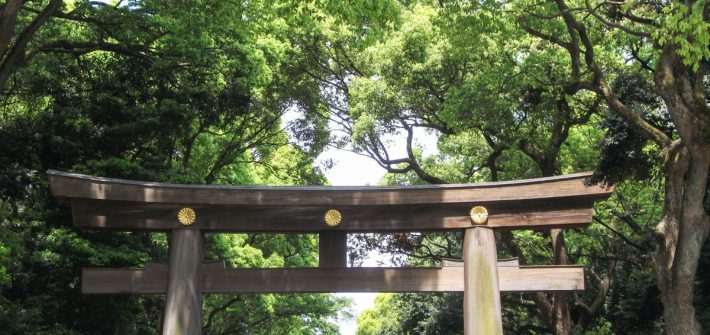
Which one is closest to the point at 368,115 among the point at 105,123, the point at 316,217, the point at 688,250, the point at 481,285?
the point at 105,123

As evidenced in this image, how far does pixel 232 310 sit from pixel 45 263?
36.0 ft

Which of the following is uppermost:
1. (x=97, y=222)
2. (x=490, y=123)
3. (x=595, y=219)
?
(x=490, y=123)

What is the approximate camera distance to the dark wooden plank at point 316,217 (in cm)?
922

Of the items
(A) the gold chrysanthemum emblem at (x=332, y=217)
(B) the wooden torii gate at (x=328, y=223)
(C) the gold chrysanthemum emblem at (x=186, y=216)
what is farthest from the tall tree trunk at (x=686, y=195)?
(C) the gold chrysanthemum emblem at (x=186, y=216)

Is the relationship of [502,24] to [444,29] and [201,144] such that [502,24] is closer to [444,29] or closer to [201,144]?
[444,29]

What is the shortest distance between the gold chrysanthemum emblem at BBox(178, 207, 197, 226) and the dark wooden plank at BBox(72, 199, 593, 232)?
62 millimetres

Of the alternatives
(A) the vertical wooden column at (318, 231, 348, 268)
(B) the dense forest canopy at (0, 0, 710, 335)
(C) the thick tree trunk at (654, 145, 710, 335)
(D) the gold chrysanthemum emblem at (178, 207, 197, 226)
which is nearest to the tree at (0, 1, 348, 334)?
(B) the dense forest canopy at (0, 0, 710, 335)

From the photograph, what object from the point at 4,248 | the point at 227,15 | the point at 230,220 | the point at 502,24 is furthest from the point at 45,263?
the point at 502,24

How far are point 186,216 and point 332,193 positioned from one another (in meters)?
2.01

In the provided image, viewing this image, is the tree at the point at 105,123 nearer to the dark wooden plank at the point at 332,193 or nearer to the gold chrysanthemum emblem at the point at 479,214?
the dark wooden plank at the point at 332,193

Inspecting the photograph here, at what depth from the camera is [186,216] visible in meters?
9.31

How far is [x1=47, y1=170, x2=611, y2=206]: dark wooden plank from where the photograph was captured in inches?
354

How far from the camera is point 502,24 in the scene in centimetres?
1201

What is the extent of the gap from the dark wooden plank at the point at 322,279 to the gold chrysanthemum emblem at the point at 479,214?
2.25 ft
